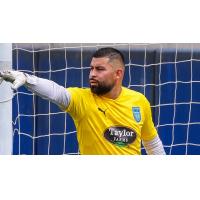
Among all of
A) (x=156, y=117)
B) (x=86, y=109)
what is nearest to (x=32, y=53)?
(x=86, y=109)

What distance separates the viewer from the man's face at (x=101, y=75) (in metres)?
2.77

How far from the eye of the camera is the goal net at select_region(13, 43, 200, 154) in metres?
2.80

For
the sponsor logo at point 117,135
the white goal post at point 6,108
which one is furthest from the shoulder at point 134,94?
the white goal post at point 6,108

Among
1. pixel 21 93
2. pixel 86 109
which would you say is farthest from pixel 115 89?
pixel 21 93

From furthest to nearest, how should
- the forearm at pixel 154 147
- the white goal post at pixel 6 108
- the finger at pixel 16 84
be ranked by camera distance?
the forearm at pixel 154 147 → the white goal post at pixel 6 108 → the finger at pixel 16 84

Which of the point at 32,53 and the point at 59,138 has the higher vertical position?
the point at 32,53

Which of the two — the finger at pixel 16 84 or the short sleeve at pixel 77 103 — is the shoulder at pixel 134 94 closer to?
the short sleeve at pixel 77 103

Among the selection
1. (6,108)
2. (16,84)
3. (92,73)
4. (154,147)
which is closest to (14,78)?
(16,84)

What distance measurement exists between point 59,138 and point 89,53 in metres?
0.28

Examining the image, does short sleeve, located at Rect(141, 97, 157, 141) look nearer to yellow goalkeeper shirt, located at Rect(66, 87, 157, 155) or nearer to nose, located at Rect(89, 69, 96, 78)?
yellow goalkeeper shirt, located at Rect(66, 87, 157, 155)

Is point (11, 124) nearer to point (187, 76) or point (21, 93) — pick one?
point (21, 93)

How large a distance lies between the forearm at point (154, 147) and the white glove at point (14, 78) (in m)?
0.47

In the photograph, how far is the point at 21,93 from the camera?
2.76 m

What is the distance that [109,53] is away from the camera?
9.11 ft
